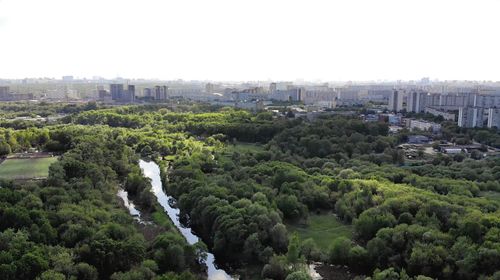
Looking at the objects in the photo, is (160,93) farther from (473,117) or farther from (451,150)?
(451,150)

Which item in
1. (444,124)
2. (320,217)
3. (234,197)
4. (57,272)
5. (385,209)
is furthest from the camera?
(444,124)

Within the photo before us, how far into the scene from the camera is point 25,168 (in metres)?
21.5

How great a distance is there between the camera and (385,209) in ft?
46.9

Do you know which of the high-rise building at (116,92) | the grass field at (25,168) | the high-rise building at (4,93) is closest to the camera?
the grass field at (25,168)

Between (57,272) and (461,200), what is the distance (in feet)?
40.4

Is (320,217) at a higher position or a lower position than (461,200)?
lower

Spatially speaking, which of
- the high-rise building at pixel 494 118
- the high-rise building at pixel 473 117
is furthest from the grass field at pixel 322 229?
the high-rise building at pixel 473 117

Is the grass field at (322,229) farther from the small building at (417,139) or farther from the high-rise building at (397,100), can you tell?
the high-rise building at (397,100)

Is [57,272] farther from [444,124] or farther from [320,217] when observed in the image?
[444,124]

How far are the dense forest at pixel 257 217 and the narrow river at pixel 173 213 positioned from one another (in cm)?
34

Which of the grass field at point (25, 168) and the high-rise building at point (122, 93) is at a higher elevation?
the high-rise building at point (122, 93)

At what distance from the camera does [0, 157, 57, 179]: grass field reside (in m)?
19.8

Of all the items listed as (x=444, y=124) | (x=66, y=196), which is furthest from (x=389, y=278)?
(x=444, y=124)

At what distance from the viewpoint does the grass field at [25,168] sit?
19797 mm
